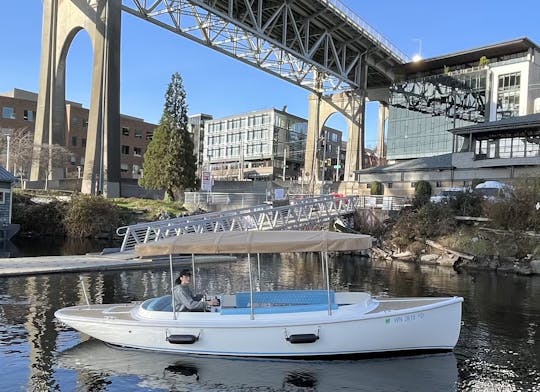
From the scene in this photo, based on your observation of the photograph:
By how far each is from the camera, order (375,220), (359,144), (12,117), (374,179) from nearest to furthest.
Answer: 1. (375,220)
2. (374,179)
3. (359,144)
4. (12,117)

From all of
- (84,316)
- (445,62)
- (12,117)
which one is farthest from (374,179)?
(12,117)

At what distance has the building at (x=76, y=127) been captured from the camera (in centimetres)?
8012

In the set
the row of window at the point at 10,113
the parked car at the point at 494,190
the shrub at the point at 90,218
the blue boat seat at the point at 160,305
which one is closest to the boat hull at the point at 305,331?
the blue boat seat at the point at 160,305

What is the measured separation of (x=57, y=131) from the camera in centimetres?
6262

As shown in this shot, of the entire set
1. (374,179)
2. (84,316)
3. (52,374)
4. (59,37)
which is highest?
(59,37)

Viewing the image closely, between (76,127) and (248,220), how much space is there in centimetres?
6229

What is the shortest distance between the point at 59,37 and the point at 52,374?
194ft

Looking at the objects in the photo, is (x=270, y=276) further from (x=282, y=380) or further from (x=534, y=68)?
(x=534, y=68)

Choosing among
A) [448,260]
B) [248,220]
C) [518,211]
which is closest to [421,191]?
[518,211]

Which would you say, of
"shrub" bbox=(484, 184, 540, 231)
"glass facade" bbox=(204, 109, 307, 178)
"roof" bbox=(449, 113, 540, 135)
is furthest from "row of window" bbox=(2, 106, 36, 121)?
"shrub" bbox=(484, 184, 540, 231)

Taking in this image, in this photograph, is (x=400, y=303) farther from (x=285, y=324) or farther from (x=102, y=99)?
(x=102, y=99)

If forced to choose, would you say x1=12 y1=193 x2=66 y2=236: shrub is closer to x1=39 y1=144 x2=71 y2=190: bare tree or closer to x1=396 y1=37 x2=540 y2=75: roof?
x1=39 y1=144 x2=71 y2=190: bare tree

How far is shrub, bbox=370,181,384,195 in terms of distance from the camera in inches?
2208

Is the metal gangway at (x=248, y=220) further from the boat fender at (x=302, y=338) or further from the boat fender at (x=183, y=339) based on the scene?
the boat fender at (x=302, y=338)
